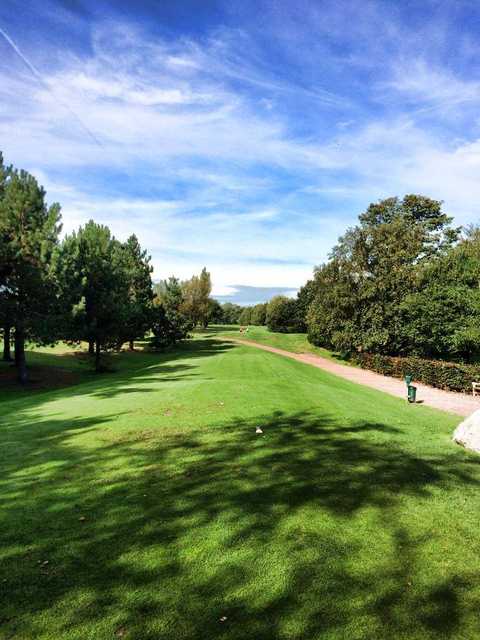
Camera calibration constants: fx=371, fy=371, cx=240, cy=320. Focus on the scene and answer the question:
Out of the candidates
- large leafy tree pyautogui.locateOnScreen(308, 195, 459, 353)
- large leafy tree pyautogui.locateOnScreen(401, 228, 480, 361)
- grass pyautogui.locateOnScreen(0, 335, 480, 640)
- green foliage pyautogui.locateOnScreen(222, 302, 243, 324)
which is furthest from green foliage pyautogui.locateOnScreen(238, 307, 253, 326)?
grass pyautogui.locateOnScreen(0, 335, 480, 640)

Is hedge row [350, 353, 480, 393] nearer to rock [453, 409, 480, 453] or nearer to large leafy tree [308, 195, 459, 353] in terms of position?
large leafy tree [308, 195, 459, 353]

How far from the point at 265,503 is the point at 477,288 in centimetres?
3370

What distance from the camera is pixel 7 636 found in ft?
10.9

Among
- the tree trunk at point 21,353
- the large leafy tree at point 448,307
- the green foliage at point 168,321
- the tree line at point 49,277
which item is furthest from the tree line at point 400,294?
the tree trunk at point 21,353

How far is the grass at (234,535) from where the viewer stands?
3.60m

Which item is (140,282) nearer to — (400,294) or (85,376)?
(85,376)

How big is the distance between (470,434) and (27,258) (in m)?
23.8

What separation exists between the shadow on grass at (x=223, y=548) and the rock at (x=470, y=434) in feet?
6.88

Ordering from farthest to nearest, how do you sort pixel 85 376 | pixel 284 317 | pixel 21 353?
1. pixel 284 317
2. pixel 85 376
3. pixel 21 353

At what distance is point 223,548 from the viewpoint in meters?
4.59

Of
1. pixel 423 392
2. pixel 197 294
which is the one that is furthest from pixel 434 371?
pixel 197 294

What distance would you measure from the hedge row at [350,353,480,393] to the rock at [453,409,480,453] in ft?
53.6

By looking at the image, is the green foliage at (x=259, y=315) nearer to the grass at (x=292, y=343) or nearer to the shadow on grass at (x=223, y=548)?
the grass at (x=292, y=343)

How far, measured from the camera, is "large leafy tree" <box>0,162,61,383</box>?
22.2 metres
